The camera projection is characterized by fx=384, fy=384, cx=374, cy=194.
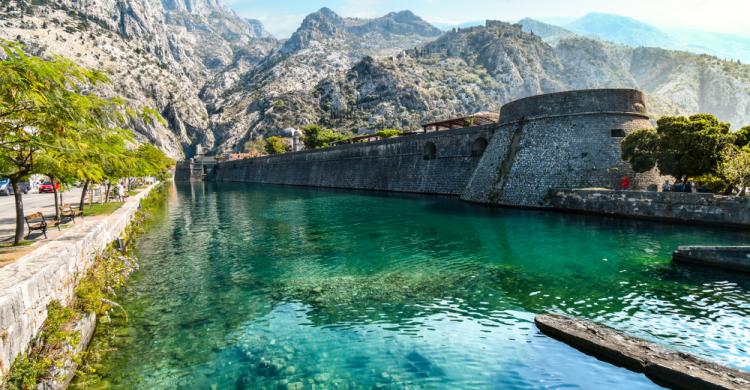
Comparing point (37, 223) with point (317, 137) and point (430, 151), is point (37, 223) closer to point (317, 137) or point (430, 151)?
point (430, 151)

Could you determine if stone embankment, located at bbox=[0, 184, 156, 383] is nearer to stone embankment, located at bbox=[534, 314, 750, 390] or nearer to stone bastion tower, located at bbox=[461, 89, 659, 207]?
stone embankment, located at bbox=[534, 314, 750, 390]

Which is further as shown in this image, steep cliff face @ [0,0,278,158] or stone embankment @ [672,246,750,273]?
steep cliff face @ [0,0,278,158]

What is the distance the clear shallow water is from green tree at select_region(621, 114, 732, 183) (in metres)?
5.61

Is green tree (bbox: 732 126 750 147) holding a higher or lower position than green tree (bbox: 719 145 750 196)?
higher

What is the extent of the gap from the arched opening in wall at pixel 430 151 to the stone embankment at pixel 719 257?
29.5 metres

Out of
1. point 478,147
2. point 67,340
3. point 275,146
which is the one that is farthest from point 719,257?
point 275,146

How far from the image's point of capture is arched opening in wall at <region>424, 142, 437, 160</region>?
42781mm

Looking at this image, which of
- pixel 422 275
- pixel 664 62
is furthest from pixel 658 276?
pixel 664 62

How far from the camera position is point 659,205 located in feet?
73.3

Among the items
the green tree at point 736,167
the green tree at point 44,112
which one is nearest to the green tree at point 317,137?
the green tree at point 736,167

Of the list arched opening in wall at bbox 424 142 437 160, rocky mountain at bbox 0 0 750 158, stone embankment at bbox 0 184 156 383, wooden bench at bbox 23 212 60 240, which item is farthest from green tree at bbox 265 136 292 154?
stone embankment at bbox 0 184 156 383

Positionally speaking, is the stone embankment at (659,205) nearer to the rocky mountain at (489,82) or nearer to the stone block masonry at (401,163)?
the stone block masonry at (401,163)

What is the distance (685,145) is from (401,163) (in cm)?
2836

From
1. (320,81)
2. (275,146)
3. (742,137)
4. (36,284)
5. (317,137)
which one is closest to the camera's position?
(36,284)
